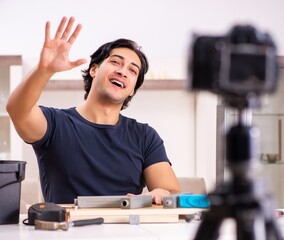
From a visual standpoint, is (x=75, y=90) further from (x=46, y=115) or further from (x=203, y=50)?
(x=203, y=50)

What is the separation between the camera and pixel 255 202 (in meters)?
0.70

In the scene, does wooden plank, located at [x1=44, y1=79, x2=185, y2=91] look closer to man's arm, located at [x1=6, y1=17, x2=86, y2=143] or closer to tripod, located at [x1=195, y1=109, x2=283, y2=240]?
man's arm, located at [x1=6, y1=17, x2=86, y2=143]

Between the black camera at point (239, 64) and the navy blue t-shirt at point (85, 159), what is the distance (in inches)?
60.3

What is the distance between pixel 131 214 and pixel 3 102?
2749mm

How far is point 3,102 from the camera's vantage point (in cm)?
422

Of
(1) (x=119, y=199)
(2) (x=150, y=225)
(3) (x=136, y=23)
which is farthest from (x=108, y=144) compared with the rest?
(3) (x=136, y=23)

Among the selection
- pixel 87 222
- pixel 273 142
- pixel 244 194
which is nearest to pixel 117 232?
pixel 87 222

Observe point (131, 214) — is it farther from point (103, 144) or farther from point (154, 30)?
point (154, 30)

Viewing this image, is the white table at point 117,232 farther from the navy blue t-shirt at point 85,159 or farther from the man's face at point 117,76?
the man's face at point 117,76

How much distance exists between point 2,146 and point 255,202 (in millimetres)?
3637

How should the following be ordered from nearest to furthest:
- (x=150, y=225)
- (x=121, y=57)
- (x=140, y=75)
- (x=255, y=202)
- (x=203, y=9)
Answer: (x=255, y=202) < (x=150, y=225) < (x=121, y=57) < (x=140, y=75) < (x=203, y=9)

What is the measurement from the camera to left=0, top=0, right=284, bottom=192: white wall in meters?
4.16

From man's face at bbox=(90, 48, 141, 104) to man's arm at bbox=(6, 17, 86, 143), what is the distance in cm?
35

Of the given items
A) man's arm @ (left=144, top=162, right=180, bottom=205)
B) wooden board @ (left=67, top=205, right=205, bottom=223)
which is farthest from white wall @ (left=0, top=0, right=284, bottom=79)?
wooden board @ (left=67, top=205, right=205, bottom=223)
